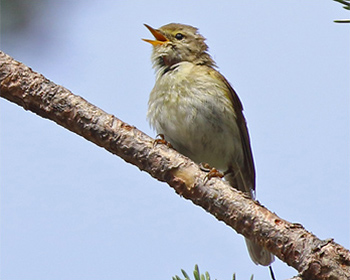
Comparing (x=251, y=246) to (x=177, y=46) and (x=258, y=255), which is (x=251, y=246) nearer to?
(x=258, y=255)

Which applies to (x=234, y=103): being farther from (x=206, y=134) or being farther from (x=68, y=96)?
(x=68, y=96)

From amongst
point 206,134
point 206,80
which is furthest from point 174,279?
point 206,80

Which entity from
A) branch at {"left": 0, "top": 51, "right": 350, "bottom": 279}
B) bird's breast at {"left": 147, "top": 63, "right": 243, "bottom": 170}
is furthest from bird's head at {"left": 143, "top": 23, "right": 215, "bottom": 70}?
branch at {"left": 0, "top": 51, "right": 350, "bottom": 279}

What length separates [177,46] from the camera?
529 cm

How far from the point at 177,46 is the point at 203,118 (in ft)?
3.53

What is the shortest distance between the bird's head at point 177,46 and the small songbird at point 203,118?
0.01 metres

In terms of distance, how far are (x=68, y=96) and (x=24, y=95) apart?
21 centimetres

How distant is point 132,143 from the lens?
2865 millimetres

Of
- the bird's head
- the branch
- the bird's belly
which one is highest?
the bird's head

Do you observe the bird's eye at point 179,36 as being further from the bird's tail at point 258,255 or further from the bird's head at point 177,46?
the bird's tail at point 258,255

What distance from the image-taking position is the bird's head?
17.0ft

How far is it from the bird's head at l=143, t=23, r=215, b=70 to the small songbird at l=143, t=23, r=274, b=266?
1cm

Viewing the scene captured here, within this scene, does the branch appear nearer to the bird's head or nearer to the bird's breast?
the bird's breast

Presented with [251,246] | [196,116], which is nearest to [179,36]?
[196,116]
